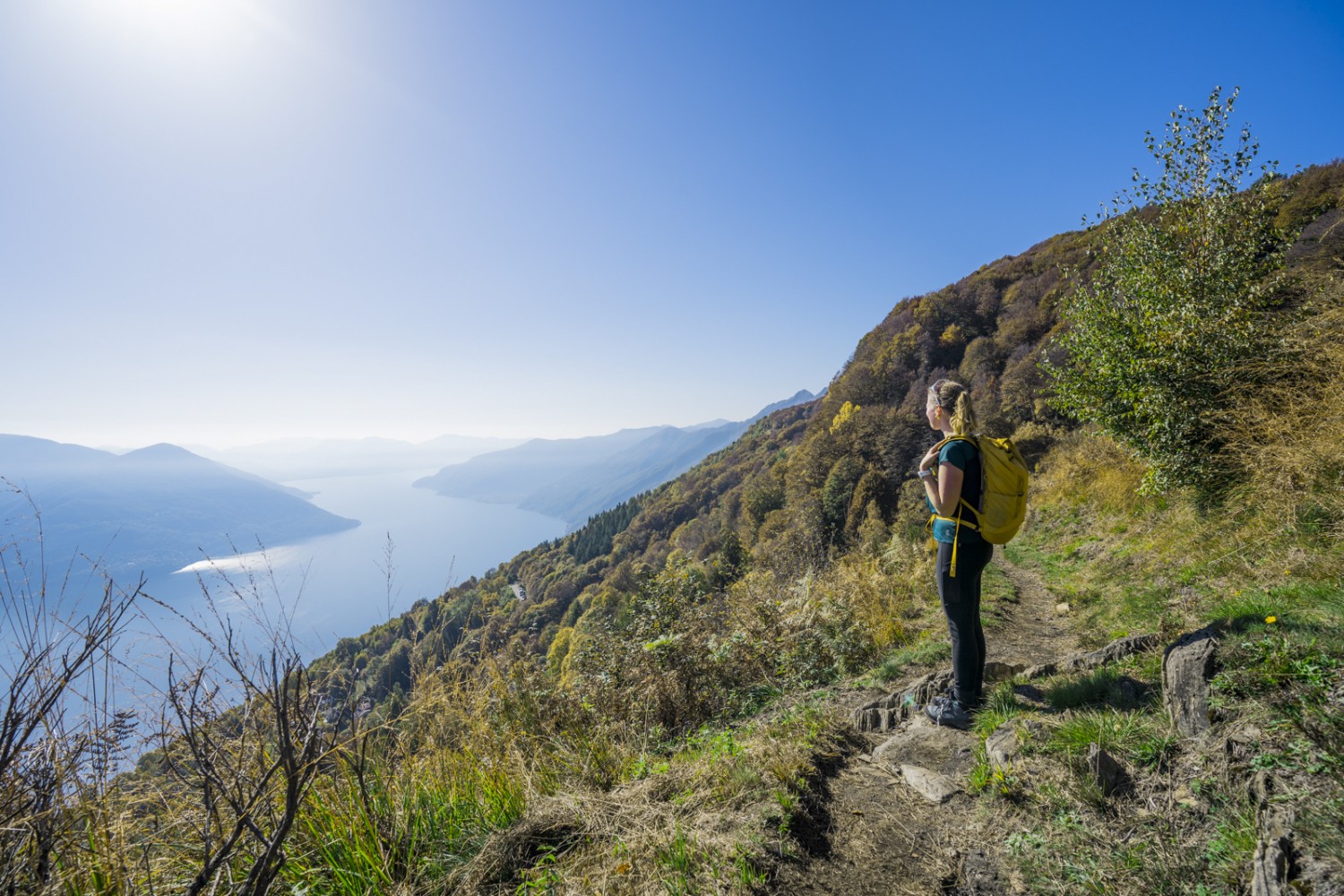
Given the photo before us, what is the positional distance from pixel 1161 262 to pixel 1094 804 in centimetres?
756

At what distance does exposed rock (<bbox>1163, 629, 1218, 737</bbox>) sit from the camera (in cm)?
212

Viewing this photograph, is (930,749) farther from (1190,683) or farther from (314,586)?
(314,586)

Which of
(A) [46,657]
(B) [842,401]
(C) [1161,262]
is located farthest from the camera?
(B) [842,401]

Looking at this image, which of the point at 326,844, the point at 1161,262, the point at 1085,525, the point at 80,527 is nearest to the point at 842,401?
the point at 1085,525

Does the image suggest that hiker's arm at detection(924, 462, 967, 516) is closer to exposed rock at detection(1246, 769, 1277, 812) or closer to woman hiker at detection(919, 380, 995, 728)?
woman hiker at detection(919, 380, 995, 728)

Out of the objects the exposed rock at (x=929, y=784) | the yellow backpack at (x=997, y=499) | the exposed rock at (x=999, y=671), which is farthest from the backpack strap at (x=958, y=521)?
the exposed rock at (x=999, y=671)

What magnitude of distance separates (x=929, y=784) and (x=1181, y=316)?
21.8 feet

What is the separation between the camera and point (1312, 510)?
3818 mm

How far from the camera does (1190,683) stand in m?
2.23

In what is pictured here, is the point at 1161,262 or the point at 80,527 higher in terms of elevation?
the point at 1161,262

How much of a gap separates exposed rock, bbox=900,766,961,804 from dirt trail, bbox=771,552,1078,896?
0.11ft

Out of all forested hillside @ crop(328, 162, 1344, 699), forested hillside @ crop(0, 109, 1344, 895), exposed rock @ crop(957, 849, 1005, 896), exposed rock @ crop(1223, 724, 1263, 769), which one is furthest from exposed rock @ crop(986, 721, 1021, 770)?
forested hillside @ crop(328, 162, 1344, 699)

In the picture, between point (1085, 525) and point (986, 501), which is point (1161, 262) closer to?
point (1085, 525)

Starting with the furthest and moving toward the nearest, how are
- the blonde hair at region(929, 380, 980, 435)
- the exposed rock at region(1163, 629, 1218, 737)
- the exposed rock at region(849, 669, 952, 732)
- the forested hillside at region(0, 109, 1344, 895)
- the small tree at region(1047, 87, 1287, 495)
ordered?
the small tree at region(1047, 87, 1287, 495) → the exposed rock at region(849, 669, 952, 732) → the blonde hair at region(929, 380, 980, 435) → the exposed rock at region(1163, 629, 1218, 737) → the forested hillside at region(0, 109, 1344, 895)
